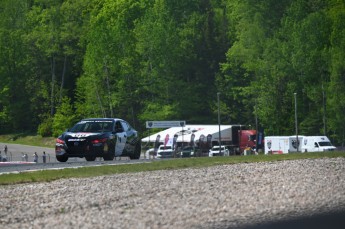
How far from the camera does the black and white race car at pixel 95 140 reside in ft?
124

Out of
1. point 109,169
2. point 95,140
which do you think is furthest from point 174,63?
point 109,169

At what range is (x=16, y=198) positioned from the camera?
22234 millimetres

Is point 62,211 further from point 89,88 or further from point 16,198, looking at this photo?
point 89,88

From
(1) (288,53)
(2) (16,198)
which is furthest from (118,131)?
(1) (288,53)

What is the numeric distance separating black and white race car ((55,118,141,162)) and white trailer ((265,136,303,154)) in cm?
3870

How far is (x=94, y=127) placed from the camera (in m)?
39.2

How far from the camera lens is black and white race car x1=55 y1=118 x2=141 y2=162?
37.8m

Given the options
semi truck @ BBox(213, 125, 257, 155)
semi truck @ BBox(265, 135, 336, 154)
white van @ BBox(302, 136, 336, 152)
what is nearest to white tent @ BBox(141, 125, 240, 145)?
semi truck @ BBox(213, 125, 257, 155)

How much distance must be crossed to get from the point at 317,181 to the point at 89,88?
80.4m

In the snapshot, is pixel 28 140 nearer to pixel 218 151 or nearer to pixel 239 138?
pixel 239 138

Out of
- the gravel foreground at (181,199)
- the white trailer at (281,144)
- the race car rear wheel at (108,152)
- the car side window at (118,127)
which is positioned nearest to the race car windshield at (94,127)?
the car side window at (118,127)

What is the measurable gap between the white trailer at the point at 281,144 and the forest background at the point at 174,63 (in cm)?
641

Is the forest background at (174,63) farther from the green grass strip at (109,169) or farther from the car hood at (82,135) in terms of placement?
the green grass strip at (109,169)

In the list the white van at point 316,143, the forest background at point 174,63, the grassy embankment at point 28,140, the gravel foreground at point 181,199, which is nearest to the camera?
the gravel foreground at point 181,199
